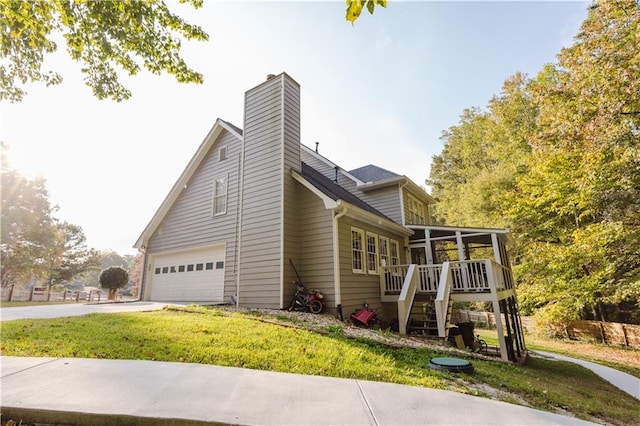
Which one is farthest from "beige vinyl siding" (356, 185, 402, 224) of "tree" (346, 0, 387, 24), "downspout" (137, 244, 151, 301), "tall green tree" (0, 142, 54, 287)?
"tall green tree" (0, 142, 54, 287)

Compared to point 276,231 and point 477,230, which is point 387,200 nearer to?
point 477,230

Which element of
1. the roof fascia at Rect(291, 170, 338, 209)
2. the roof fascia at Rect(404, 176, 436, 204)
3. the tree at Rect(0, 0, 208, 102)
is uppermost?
the tree at Rect(0, 0, 208, 102)

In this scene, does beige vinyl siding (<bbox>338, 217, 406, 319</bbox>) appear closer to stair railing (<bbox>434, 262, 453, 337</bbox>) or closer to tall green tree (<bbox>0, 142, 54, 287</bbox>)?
stair railing (<bbox>434, 262, 453, 337</bbox>)

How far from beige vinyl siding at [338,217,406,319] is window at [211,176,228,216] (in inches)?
182

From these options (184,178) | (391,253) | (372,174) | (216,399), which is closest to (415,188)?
(372,174)

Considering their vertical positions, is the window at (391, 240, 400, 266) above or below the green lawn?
above

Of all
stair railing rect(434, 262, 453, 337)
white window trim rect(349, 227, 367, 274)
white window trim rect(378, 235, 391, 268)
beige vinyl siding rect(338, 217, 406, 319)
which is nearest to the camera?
stair railing rect(434, 262, 453, 337)

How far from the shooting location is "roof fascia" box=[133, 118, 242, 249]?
38.4ft

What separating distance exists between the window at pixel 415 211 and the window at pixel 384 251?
2180 millimetres

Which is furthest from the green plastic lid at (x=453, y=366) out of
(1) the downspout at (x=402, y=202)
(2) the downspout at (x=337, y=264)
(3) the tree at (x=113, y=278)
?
(3) the tree at (x=113, y=278)

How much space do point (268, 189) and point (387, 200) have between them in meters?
5.82

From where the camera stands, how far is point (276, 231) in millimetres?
8594

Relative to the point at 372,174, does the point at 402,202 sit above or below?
below

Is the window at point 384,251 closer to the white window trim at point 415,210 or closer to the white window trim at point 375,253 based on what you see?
the white window trim at point 375,253
